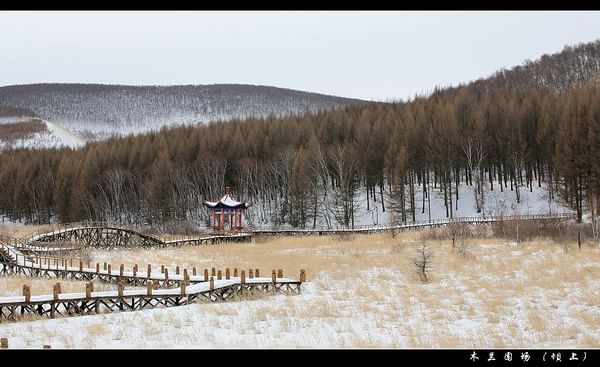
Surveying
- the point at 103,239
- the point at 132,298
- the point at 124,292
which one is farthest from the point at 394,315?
the point at 103,239

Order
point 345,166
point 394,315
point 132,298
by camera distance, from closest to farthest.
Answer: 1. point 394,315
2. point 132,298
3. point 345,166

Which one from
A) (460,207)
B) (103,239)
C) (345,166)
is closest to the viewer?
(103,239)

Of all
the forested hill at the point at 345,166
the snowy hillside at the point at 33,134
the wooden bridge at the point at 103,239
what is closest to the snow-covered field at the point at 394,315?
the wooden bridge at the point at 103,239

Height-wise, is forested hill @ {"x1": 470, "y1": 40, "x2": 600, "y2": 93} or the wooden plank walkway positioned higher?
forested hill @ {"x1": 470, "y1": 40, "x2": 600, "y2": 93}

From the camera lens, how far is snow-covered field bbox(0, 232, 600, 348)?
1287 cm

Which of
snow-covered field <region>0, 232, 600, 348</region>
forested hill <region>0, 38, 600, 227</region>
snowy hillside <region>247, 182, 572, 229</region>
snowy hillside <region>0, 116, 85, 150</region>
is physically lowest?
snow-covered field <region>0, 232, 600, 348</region>

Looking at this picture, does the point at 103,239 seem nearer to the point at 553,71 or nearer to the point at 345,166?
the point at 345,166

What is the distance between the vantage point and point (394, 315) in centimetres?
1617

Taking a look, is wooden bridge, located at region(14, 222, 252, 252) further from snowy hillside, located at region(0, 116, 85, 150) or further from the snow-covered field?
snowy hillside, located at region(0, 116, 85, 150)

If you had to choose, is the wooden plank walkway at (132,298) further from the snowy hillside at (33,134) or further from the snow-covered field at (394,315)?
the snowy hillside at (33,134)

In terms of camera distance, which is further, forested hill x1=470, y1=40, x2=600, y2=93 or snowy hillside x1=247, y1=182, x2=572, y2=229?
forested hill x1=470, y1=40, x2=600, y2=93

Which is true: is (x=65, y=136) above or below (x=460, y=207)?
above

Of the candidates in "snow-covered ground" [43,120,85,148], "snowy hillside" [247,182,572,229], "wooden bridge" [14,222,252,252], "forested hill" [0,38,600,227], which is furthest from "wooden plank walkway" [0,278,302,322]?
"snow-covered ground" [43,120,85,148]

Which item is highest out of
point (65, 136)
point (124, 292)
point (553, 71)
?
point (553, 71)
